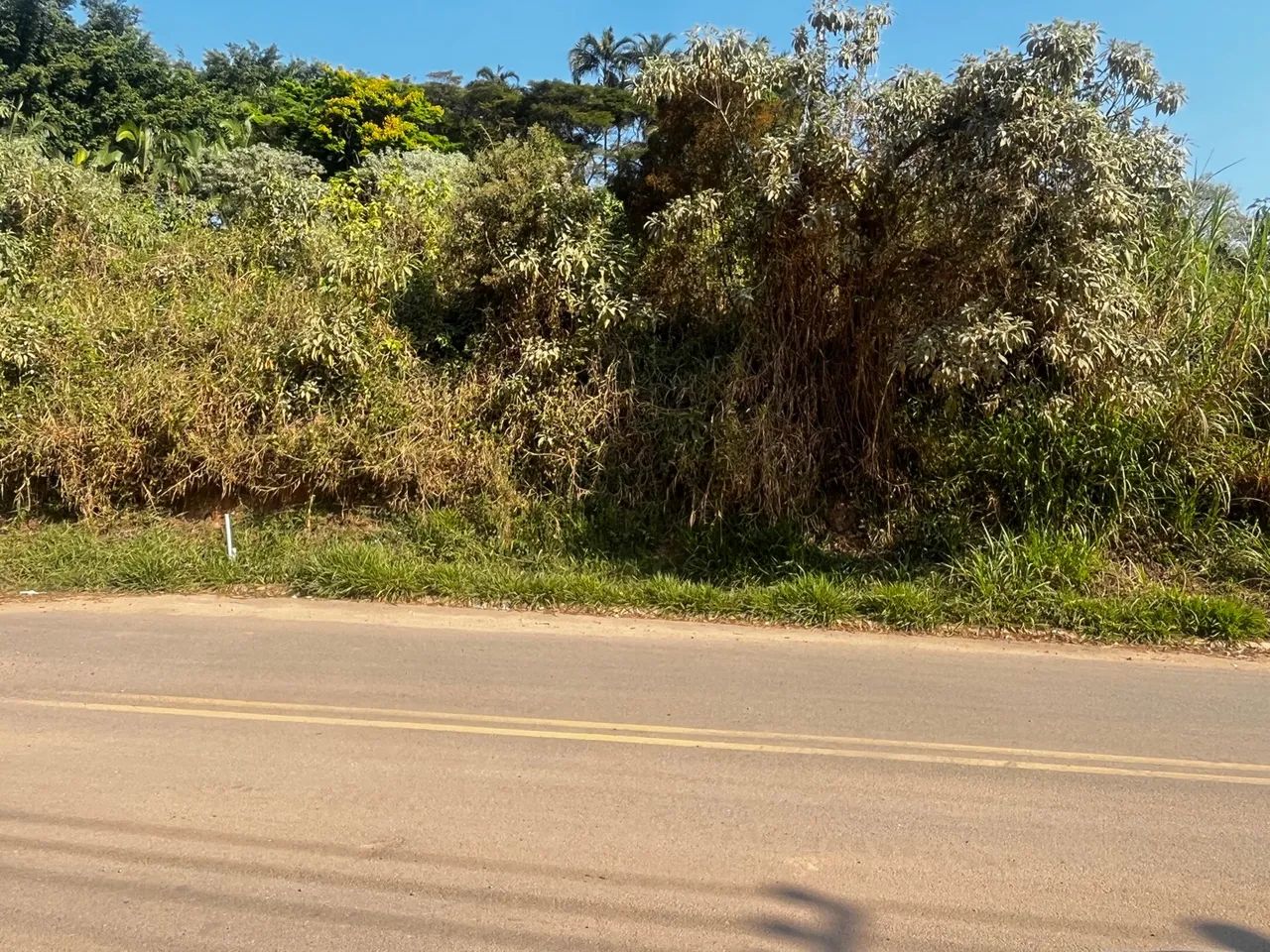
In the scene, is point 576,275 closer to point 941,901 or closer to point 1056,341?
point 1056,341

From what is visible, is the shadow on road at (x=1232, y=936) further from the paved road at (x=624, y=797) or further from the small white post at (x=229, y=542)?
the small white post at (x=229, y=542)

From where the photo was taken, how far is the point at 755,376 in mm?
9445

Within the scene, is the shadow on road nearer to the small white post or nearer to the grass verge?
the grass verge

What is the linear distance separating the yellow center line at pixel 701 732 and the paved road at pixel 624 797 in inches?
0.9

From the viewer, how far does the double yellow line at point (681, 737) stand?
4730 millimetres

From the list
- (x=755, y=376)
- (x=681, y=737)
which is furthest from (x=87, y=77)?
(x=681, y=737)

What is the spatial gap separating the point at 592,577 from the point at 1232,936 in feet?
19.5

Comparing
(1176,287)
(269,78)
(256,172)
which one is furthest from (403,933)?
(269,78)

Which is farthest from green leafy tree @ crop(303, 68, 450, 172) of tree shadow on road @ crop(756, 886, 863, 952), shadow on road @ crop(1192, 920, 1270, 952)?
shadow on road @ crop(1192, 920, 1270, 952)

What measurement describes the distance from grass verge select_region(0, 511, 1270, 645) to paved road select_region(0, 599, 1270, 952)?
2.56 feet

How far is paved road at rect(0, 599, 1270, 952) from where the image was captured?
3.29 m

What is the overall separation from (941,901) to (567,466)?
690 cm

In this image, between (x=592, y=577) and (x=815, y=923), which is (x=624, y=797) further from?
(x=592, y=577)

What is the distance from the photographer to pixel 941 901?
135 inches
